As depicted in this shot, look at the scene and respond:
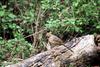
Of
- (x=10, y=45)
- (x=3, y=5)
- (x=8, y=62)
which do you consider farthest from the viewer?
(x=3, y=5)

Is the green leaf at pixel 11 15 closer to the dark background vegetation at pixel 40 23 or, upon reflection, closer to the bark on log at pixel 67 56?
the dark background vegetation at pixel 40 23

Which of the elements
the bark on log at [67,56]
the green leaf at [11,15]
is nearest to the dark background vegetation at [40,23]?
the green leaf at [11,15]

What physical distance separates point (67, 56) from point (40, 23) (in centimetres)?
249

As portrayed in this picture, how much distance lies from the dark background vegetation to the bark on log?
108 centimetres

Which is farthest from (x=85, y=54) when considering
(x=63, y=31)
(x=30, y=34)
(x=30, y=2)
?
(x=30, y=2)

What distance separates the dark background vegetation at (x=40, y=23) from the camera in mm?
7434

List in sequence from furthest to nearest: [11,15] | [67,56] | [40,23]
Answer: [11,15] → [40,23] → [67,56]

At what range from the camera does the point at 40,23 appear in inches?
332

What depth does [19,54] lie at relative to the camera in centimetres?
743

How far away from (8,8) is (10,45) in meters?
2.10

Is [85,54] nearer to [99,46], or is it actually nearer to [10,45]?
[99,46]

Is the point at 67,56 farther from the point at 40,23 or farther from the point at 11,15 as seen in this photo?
the point at 11,15

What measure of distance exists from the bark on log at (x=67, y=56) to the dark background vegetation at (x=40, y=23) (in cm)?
108

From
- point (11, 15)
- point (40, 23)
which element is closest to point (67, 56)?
point (40, 23)
